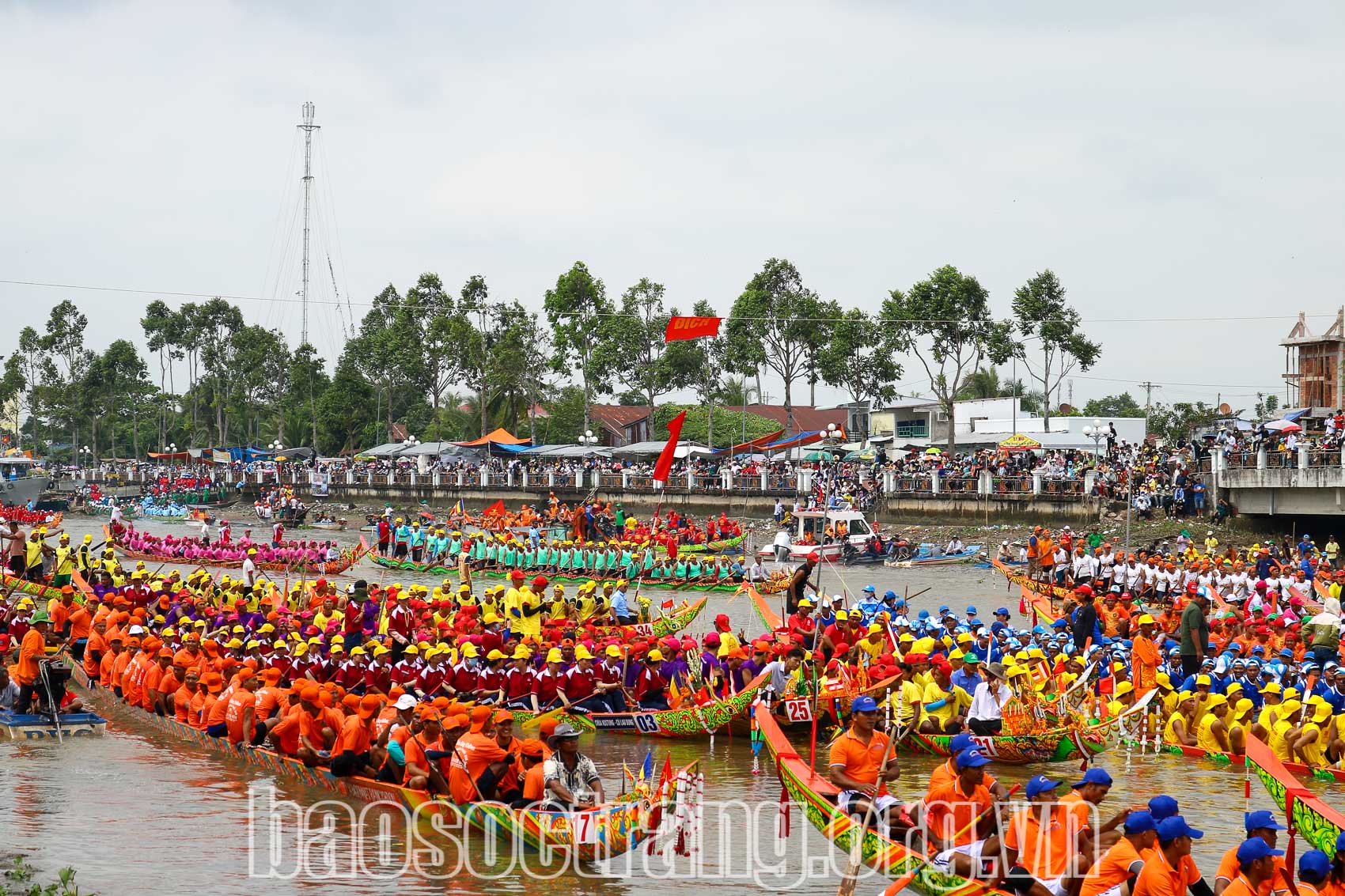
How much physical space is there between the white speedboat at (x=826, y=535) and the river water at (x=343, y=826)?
18494 millimetres

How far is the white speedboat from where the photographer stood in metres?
33.5

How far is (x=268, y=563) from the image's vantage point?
3244 centimetres

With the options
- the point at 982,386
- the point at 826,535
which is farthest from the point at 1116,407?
the point at 826,535

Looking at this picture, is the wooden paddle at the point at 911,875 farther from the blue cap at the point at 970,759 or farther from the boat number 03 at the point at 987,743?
the boat number 03 at the point at 987,743

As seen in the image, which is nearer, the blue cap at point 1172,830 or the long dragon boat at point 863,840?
the blue cap at point 1172,830

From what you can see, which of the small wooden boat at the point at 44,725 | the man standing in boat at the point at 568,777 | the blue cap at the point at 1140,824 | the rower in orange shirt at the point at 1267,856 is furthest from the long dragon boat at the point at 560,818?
the small wooden boat at the point at 44,725

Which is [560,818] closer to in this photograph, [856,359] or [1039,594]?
[1039,594]

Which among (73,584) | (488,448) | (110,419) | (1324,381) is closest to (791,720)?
(73,584)

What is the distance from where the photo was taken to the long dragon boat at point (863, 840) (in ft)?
26.5

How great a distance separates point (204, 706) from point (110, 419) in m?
82.8

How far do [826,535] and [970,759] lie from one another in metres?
27.5

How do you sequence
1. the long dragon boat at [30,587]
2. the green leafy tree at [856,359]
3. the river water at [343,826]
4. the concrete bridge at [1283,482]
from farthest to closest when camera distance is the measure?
the green leafy tree at [856,359], the concrete bridge at [1283,482], the long dragon boat at [30,587], the river water at [343,826]

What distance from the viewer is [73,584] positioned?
24.1 metres

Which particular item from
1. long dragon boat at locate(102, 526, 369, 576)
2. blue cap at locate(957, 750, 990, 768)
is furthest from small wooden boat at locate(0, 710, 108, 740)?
long dragon boat at locate(102, 526, 369, 576)
